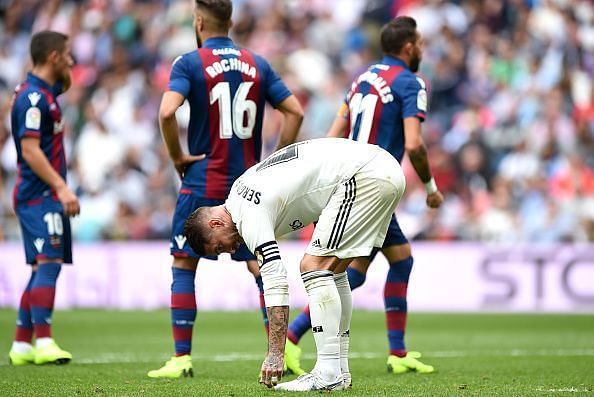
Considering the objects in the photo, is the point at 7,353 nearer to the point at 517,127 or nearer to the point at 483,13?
the point at 517,127

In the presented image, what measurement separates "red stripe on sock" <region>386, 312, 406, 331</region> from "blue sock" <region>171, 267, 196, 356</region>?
1.51m

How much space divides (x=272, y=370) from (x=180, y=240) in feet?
6.35

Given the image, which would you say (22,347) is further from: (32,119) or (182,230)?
(182,230)

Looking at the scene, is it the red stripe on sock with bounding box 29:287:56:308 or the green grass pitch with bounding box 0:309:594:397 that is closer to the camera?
the green grass pitch with bounding box 0:309:594:397

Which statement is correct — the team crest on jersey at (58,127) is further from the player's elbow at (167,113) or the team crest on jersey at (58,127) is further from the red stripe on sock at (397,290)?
the red stripe on sock at (397,290)

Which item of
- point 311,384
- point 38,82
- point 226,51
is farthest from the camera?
point 38,82

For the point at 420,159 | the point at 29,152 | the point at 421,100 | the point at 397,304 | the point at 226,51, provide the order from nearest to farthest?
the point at 226,51
the point at 420,159
the point at 421,100
the point at 397,304
the point at 29,152

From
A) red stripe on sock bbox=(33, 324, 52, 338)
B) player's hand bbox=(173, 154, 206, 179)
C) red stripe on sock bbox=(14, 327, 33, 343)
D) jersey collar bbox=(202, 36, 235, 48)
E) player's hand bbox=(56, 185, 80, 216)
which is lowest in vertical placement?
red stripe on sock bbox=(14, 327, 33, 343)

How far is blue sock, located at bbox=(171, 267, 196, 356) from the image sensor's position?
25.1ft

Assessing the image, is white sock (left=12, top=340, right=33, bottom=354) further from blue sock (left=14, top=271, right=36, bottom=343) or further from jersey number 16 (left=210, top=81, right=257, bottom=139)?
jersey number 16 (left=210, top=81, right=257, bottom=139)

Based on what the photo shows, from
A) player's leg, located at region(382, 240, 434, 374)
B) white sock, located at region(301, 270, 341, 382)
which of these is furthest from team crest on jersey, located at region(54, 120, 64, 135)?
white sock, located at region(301, 270, 341, 382)

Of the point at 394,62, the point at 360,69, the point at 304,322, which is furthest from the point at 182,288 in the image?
the point at 360,69

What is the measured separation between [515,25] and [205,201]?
13125 millimetres

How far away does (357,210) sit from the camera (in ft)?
20.7
